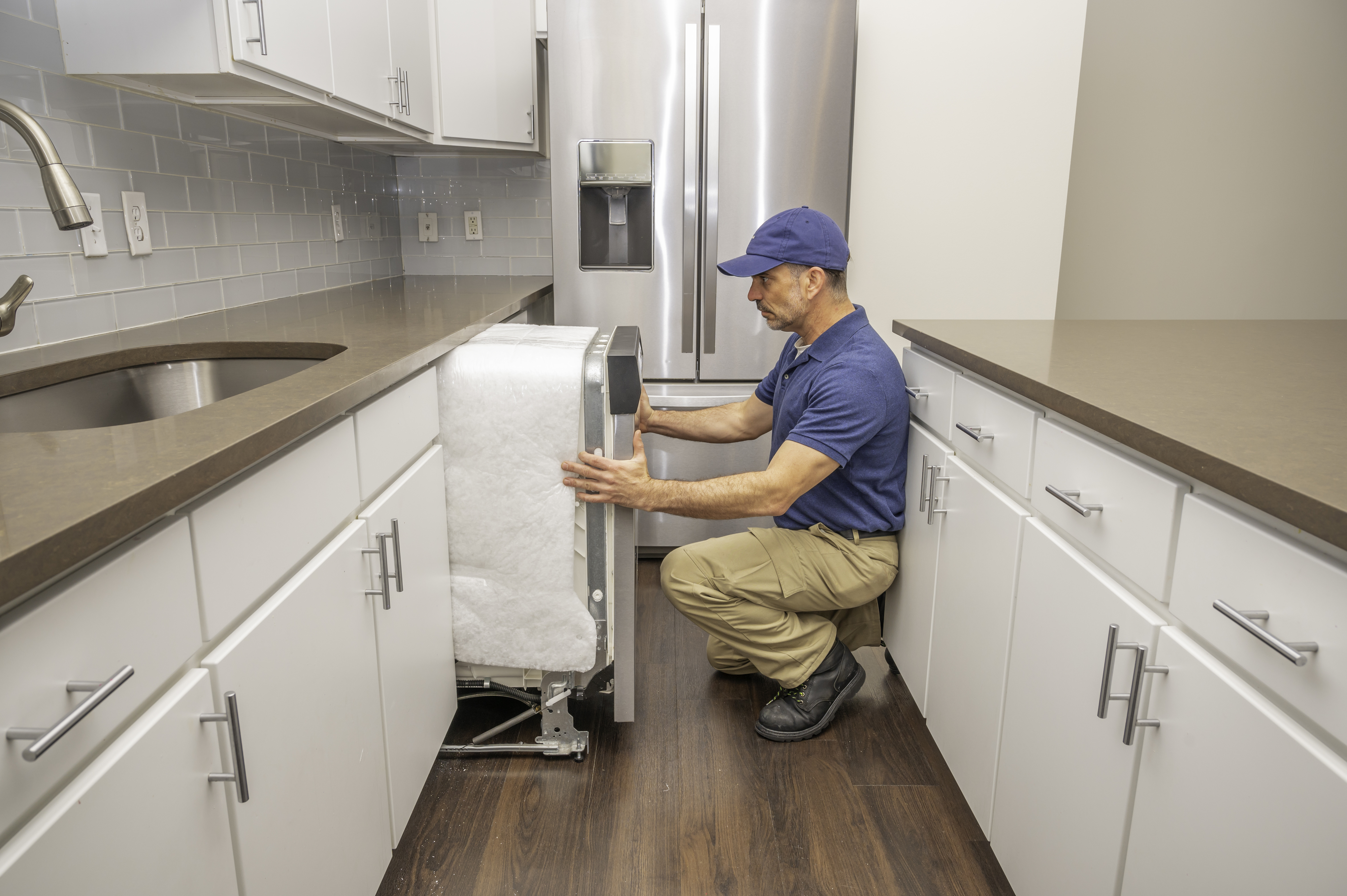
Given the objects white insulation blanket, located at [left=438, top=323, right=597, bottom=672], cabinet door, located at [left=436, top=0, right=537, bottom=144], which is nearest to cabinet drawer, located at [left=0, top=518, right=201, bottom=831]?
white insulation blanket, located at [left=438, top=323, right=597, bottom=672]

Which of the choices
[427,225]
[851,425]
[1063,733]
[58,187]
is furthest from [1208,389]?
[427,225]

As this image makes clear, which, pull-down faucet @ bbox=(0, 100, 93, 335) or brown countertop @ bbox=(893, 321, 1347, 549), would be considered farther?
pull-down faucet @ bbox=(0, 100, 93, 335)

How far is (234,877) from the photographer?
0.83m

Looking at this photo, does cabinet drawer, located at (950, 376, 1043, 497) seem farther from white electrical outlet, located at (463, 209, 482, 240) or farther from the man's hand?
white electrical outlet, located at (463, 209, 482, 240)

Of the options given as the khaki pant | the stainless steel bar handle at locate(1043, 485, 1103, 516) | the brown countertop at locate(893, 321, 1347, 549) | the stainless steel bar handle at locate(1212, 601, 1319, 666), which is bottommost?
the khaki pant

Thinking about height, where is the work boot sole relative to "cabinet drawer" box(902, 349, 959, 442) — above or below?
below

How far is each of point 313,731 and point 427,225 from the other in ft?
8.66

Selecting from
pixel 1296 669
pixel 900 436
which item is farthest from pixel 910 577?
pixel 1296 669

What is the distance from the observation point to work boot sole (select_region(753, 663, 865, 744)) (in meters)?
1.81

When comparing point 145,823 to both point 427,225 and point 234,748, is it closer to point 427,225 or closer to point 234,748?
point 234,748

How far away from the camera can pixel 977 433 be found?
1.45 metres

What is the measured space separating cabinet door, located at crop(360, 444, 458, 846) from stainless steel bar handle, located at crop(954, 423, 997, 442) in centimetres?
95

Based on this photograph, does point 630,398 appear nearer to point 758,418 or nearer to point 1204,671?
point 758,418

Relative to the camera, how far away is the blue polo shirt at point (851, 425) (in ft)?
5.38
